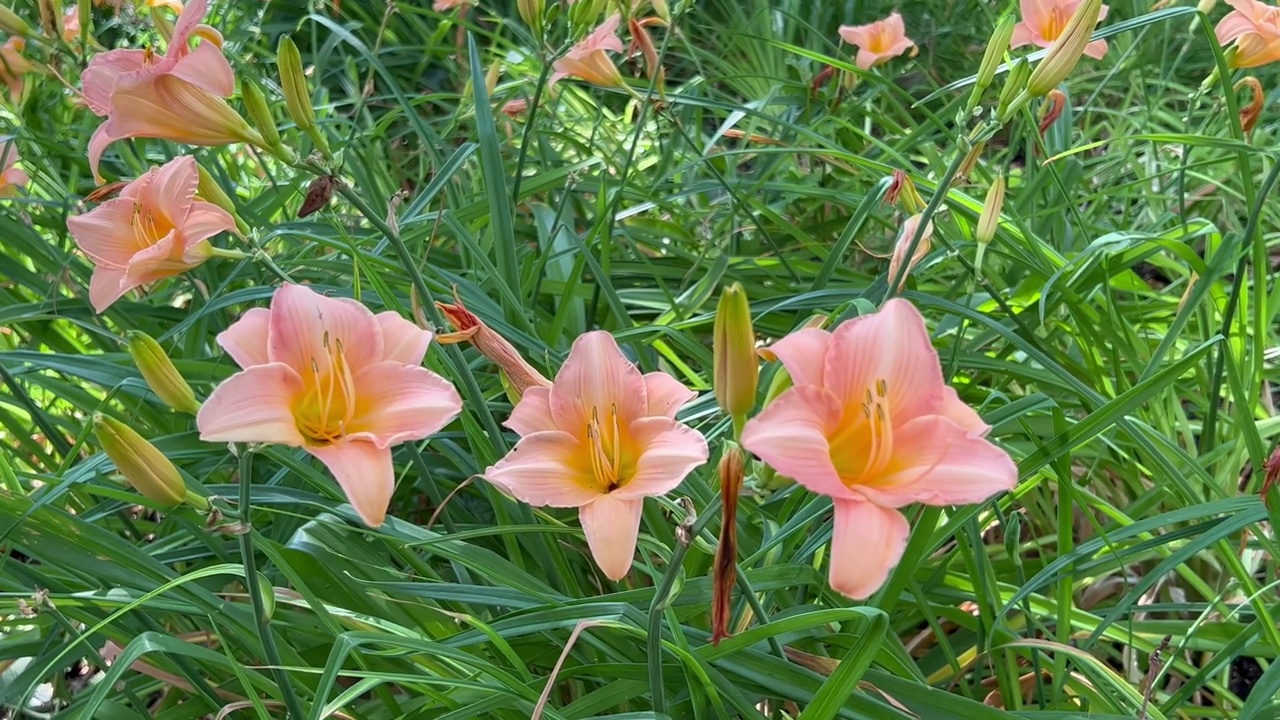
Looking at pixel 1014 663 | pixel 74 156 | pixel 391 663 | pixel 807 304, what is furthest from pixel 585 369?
pixel 74 156

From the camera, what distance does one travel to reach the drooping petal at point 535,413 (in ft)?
2.15

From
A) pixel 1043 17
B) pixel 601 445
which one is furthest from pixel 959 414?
pixel 1043 17

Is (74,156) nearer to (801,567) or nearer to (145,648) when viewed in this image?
(145,648)

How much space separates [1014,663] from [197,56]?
1075mm

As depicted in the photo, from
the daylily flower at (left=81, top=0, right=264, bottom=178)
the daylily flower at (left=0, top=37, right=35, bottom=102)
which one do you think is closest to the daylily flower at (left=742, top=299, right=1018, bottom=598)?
the daylily flower at (left=81, top=0, right=264, bottom=178)

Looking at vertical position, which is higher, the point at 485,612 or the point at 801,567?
the point at 801,567

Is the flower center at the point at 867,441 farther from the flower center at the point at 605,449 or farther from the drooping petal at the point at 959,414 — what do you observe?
the flower center at the point at 605,449

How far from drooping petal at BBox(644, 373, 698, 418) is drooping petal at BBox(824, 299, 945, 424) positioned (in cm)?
15

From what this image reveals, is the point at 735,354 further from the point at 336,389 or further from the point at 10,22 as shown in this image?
the point at 10,22

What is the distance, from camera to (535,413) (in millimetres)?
664

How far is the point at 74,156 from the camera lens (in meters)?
1.73

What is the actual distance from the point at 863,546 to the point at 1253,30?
3.85 ft

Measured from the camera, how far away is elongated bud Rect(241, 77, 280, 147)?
73cm

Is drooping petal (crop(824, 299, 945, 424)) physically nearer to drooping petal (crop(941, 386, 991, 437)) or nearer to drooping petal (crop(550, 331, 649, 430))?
drooping petal (crop(941, 386, 991, 437))
